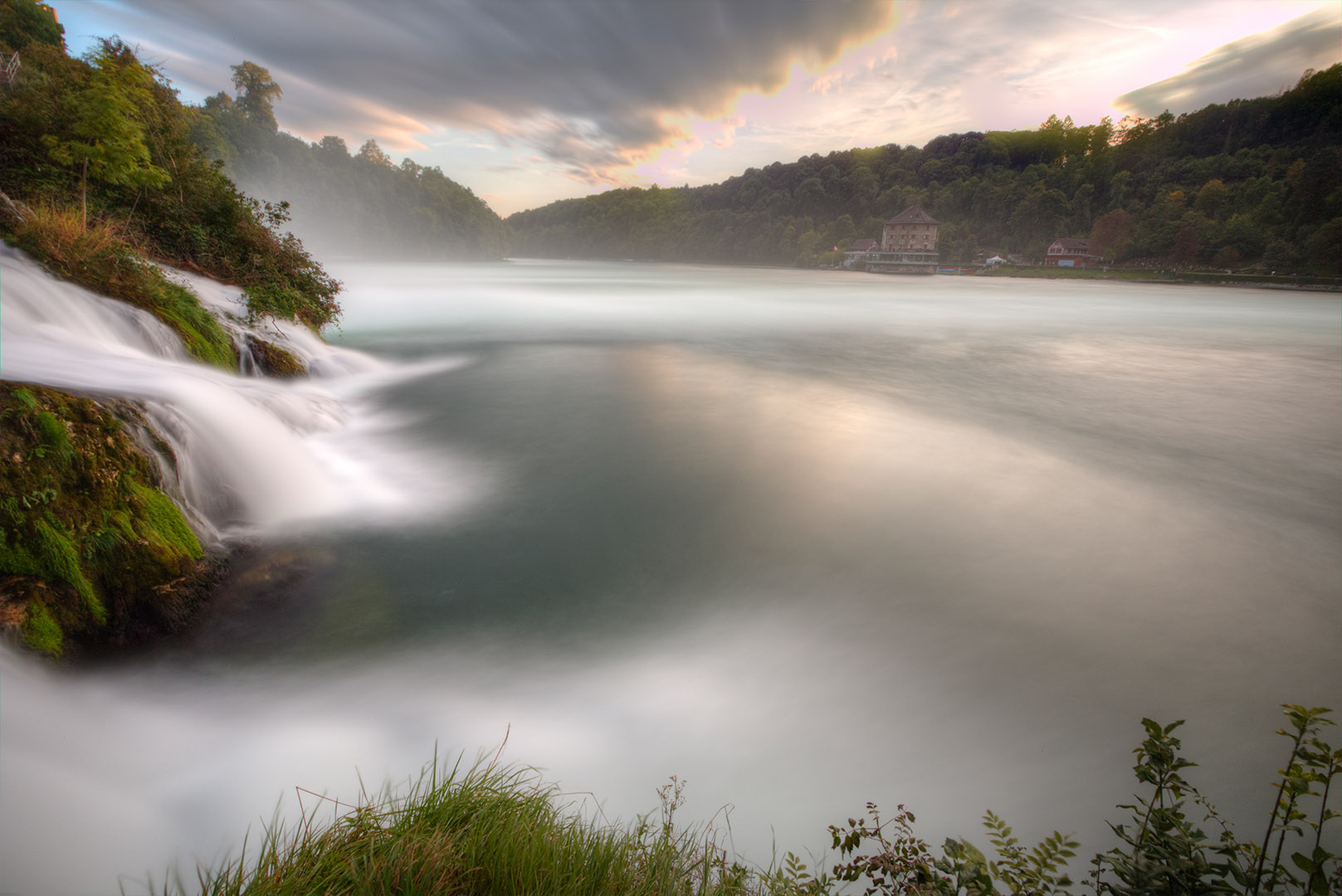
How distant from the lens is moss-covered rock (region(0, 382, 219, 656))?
10.5 feet

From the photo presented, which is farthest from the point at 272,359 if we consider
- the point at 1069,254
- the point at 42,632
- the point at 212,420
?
the point at 1069,254

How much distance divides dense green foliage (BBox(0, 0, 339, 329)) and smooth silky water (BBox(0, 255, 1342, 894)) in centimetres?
265

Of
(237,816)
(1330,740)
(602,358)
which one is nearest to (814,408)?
(602,358)

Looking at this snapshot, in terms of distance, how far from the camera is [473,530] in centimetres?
578

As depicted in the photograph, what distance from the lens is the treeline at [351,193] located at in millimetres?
76562

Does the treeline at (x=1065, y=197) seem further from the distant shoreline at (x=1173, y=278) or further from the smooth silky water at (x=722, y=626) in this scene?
the smooth silky water at (x=722, y=626)

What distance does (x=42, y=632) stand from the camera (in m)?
3.15

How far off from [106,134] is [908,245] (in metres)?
114

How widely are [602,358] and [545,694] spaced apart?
12.8 meters

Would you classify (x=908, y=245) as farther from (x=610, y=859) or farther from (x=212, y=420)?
(x=610, y=859)

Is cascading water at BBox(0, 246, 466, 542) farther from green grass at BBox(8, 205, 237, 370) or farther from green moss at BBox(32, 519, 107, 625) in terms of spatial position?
green moss at BBox(32, 519, 107, 625)

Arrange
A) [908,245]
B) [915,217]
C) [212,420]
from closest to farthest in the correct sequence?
[212,420]
[915,217]
[908,245]

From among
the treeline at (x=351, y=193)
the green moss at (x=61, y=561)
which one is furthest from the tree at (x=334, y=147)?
the green moss at (x=61, y=561)

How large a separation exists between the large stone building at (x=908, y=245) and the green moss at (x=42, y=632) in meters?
106
